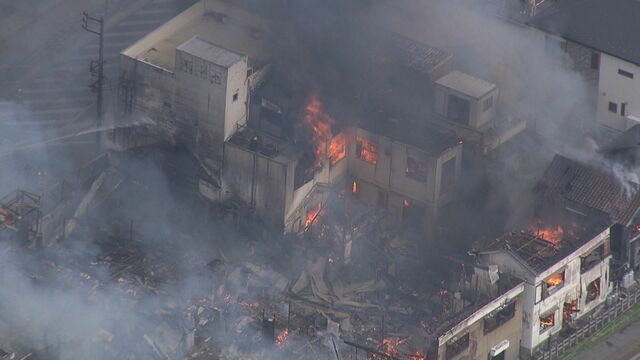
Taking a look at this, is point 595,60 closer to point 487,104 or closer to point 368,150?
point 487,104

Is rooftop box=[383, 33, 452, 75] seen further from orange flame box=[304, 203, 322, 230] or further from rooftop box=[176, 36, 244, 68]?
rooftop box=[176, 36, 244, 68]

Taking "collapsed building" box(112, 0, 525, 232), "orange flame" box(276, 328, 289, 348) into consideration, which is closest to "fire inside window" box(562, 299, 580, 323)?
"collapsed building" box(112, 0, 525, 232)

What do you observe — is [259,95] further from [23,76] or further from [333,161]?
[23,76]

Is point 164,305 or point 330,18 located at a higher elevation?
point 330,18

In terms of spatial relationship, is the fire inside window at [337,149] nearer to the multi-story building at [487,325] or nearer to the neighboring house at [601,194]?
the neighboring house at [601,194]

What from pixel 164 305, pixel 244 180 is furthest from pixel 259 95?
pixel 164 305

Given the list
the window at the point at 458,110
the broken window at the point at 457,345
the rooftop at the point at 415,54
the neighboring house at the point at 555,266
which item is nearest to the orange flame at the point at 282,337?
the broken window at the point at 457,345

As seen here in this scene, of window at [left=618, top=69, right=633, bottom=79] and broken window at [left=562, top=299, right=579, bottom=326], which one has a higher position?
window at [left=618, top=69, right=633, bottom=79]
